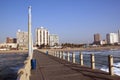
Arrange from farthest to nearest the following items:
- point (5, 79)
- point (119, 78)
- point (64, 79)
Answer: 1. point (5, 79)
2. point (64, 79)
3. point (119, 78)

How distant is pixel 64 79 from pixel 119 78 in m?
2.96

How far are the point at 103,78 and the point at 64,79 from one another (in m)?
2.15

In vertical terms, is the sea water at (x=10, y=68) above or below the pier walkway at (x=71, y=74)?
below

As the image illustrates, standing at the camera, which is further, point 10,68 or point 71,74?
point 10,68

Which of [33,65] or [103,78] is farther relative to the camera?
[33,65]

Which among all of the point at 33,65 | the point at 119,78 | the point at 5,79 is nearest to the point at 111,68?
the point at 119,78

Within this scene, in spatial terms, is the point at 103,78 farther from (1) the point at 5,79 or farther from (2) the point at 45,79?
(1) the point at 5,79

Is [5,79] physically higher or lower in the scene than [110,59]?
lower

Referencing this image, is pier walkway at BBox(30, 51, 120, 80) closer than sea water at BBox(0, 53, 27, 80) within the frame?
Yes

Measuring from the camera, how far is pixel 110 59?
12297 mm

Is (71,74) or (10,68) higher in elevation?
(71,74)

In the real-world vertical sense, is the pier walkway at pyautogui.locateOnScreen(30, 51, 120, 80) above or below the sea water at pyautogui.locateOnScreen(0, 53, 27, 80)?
above

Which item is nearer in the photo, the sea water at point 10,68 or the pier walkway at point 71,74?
the pier walkway at point 71,74

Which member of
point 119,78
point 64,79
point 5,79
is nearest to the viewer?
point 119,78
